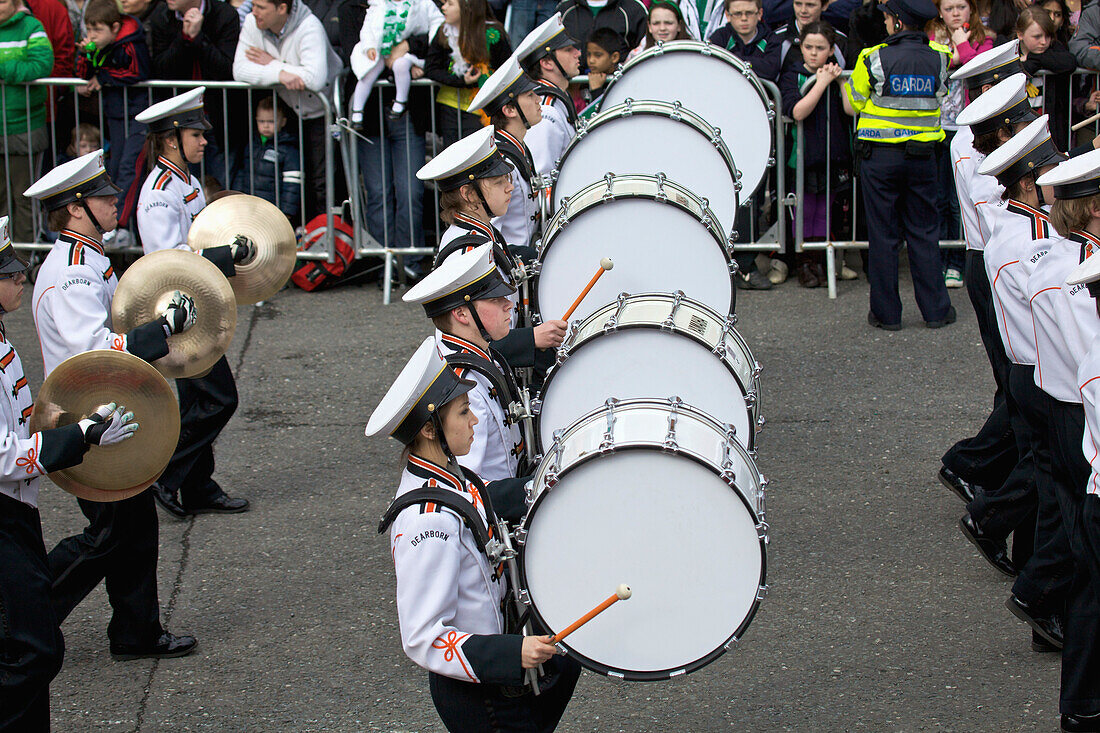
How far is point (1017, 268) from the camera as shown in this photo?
520 centimetres

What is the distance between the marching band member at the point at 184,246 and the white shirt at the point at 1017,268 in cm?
360

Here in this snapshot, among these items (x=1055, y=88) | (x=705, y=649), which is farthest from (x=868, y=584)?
(x=1055, y=88)

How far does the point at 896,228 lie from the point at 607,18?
264cm

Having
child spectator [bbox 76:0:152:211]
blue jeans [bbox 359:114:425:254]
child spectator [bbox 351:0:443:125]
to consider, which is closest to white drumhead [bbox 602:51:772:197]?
child spectator [bbox 351:0:443:125]

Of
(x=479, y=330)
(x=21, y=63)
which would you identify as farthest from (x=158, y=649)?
(x=21, y=63)

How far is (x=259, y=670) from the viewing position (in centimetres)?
532

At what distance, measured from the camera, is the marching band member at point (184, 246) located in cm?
661

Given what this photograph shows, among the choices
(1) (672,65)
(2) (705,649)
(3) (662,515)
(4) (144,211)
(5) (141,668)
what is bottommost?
(5) (141,668)

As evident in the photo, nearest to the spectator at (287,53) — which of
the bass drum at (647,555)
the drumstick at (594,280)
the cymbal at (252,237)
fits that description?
the cymbal at (252,237)

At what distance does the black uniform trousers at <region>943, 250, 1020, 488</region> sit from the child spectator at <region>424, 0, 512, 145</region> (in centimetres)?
447

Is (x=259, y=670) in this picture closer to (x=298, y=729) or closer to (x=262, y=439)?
(x=298, y=729)

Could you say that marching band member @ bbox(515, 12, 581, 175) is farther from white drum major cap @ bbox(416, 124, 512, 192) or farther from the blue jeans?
the blue jeans

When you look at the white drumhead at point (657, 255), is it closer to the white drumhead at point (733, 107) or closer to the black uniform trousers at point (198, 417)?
the white drumhead at point (733, 107)

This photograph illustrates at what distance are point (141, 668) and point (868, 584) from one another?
3028 mm
